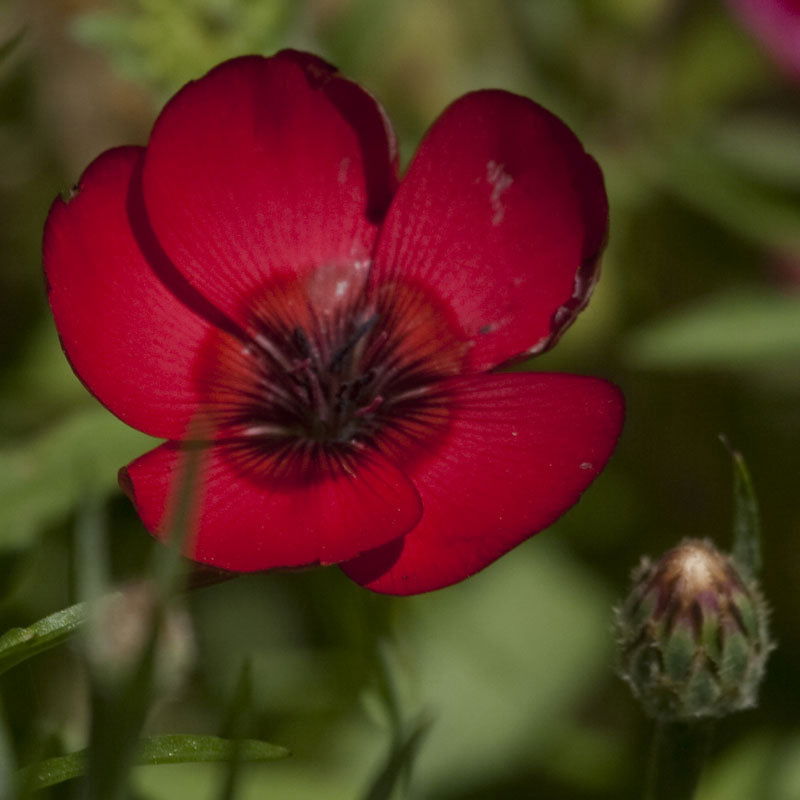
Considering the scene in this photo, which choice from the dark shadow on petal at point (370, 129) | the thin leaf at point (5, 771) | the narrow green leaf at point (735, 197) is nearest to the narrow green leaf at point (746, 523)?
the dark shadow on petal at point (370, 129)

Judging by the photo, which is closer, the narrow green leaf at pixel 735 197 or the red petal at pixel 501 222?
the red petal at pixel 501 222

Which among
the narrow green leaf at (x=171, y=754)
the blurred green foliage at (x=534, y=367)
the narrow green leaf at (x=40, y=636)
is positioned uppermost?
the narrow green leaf at (x=40, y=636)

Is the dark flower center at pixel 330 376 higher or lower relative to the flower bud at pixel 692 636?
higher

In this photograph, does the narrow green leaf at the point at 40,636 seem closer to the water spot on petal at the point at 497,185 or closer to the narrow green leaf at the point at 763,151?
the water spot on petal at the point at 497,185

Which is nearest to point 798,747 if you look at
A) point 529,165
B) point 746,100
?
point 529,165

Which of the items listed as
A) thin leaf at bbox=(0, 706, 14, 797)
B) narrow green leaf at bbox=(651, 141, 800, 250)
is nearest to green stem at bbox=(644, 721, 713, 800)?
thin leaf at bbox=(0, 706, 14, 797)

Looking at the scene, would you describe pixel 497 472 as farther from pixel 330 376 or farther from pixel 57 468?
pixel 57 468
